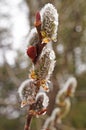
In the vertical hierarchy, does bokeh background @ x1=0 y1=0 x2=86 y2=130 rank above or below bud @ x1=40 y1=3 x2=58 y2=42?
above

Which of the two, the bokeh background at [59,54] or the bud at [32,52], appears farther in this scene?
the bokeh background at [59,54]

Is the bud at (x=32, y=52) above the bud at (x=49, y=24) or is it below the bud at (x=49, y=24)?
below

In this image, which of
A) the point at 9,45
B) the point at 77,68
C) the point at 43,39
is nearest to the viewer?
the point at 43,39

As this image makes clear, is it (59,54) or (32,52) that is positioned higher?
(59,54)

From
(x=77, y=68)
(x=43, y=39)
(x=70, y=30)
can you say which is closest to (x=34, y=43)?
(x=43, y=39)

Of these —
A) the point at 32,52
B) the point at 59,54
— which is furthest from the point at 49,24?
the point at 59,54

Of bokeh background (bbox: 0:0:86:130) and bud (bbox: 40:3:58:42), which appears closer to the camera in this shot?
bud (bbox: 40:3:58:42)

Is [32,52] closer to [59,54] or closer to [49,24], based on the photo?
[49,24]

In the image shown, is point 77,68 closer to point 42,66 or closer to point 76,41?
point 76,41

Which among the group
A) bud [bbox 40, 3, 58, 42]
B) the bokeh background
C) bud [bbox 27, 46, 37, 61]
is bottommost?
bud [bbox 27, 46, 37, 61]

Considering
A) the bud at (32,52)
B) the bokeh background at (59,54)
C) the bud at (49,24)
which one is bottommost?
the bud at (32,52)

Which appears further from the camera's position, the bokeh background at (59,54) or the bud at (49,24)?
the bokeh background at (59,54)
